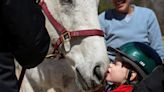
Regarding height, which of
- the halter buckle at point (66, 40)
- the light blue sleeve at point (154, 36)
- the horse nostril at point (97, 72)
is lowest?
the light blue sleeve at point (154, 36)

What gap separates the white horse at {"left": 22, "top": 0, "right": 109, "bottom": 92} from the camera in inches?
135

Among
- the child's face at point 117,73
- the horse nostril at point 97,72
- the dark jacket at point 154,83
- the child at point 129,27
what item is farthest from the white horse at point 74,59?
the child at point 129,27

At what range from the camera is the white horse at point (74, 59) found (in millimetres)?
3424

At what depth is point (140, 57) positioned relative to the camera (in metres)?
3.87

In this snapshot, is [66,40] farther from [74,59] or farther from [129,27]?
[129,27]

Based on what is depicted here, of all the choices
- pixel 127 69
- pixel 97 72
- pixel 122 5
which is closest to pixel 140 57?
pixel 127 69

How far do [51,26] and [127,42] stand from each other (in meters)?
0.85

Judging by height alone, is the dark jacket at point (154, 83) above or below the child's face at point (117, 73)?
above

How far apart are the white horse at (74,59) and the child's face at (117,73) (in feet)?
0.85

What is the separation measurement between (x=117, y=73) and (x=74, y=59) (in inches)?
14.5

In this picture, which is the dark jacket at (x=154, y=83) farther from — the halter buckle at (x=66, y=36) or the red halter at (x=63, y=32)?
the halter buckle at (x=66, y=36)

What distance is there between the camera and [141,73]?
3.75 meters

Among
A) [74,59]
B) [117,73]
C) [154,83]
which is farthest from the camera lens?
[117,73]

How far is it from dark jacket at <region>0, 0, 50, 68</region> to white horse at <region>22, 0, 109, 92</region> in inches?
37.7
